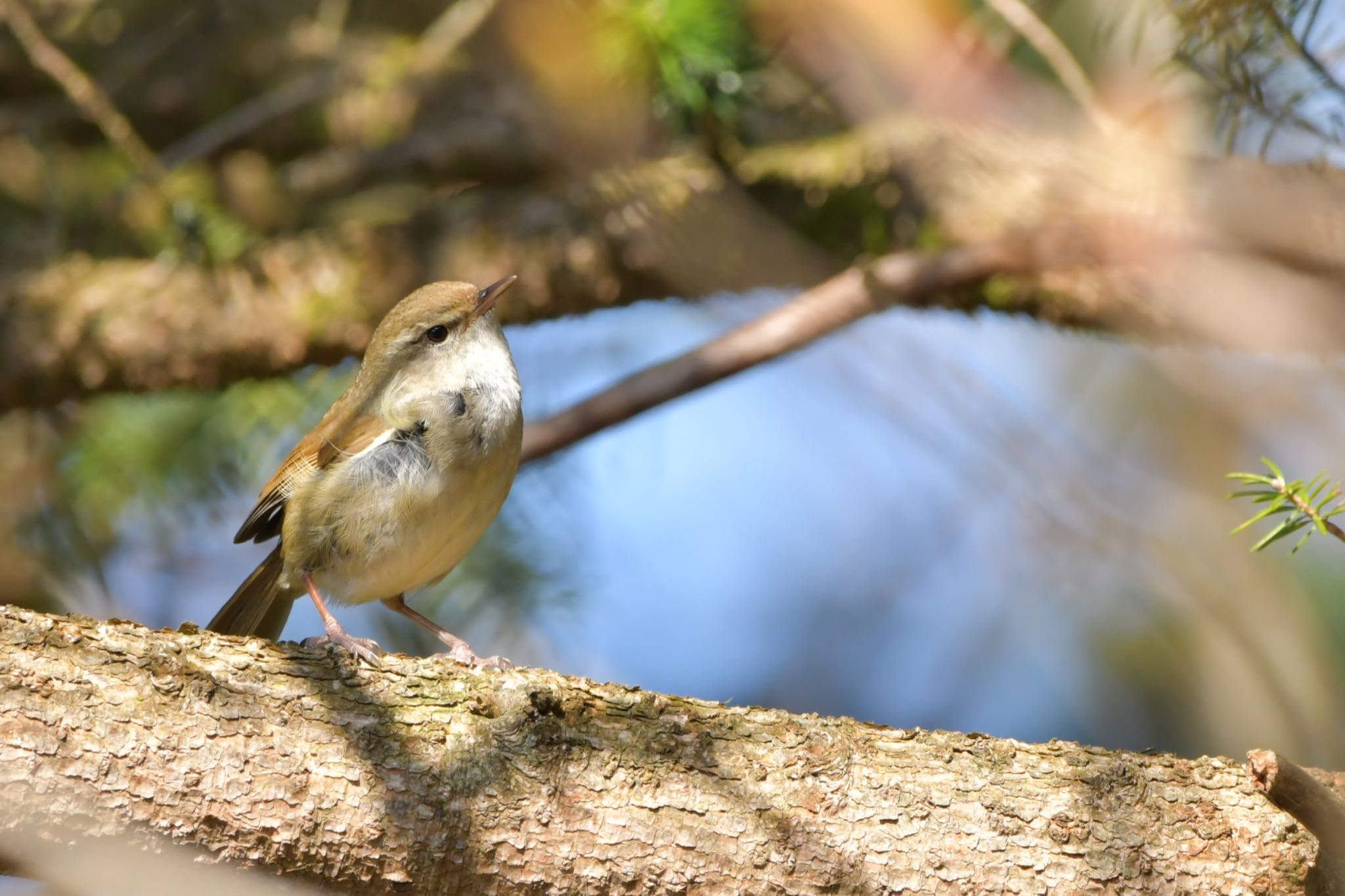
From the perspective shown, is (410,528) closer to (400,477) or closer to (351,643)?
(400,477)

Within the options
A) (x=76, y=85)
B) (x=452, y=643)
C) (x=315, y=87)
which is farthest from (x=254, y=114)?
(x=452, y=643)

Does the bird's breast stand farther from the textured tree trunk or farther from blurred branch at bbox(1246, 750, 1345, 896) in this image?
blurred branch at bbox(1246, 750, 1345, 896)

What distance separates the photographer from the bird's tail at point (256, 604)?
4059 mm

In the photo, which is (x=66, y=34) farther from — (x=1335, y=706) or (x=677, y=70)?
(x=1335, y=706)

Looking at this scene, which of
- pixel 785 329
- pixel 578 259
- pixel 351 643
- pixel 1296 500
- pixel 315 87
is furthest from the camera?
pixel 315 87

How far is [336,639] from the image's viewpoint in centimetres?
344

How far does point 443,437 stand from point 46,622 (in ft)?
4.53

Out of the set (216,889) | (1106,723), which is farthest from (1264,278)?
(1106,723)

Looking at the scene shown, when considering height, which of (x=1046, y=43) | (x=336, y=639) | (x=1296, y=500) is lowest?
(x=1296, y=500)

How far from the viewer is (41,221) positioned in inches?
236

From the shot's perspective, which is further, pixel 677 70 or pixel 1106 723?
pixel 1106 723

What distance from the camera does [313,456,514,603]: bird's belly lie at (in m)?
3.65

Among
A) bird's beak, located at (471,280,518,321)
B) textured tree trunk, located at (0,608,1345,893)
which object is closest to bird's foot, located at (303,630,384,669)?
textured tree trunk, located at (0,608,1345,893)

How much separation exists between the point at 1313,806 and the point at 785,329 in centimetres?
231
